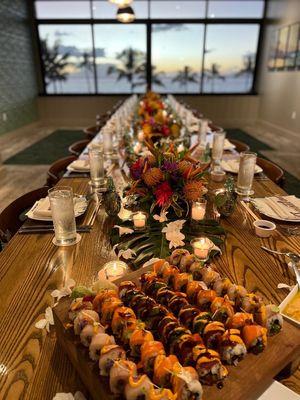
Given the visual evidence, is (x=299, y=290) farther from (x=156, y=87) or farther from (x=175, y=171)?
(x=156, y=87)

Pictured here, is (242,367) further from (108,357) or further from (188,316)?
(108,357)

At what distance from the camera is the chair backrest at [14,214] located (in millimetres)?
1212

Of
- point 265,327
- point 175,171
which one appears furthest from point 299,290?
point 175,171

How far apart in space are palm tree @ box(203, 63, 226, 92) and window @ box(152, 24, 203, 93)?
19cm

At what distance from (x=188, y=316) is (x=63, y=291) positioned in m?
0.33

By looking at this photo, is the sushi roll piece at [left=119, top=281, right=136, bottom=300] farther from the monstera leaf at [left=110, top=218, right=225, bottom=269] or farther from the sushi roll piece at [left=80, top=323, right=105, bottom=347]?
the monstera leaf at [left=110, top=218, right=225, bottom=269]

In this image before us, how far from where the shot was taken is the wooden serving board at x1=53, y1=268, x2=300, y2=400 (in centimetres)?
50

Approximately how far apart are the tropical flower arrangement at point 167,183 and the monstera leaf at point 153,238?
2.8 inches

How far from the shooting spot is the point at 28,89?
6.90 m

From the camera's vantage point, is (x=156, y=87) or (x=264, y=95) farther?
(x=156, y=87)

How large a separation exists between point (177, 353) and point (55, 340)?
29cm

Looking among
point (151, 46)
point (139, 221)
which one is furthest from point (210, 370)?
point (151, 46)

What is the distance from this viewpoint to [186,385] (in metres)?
0.46

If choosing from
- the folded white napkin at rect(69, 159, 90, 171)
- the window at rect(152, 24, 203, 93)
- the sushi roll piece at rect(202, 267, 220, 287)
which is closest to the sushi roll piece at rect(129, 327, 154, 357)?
the sushi roll piece at rect(202, 267, 220, 287)
